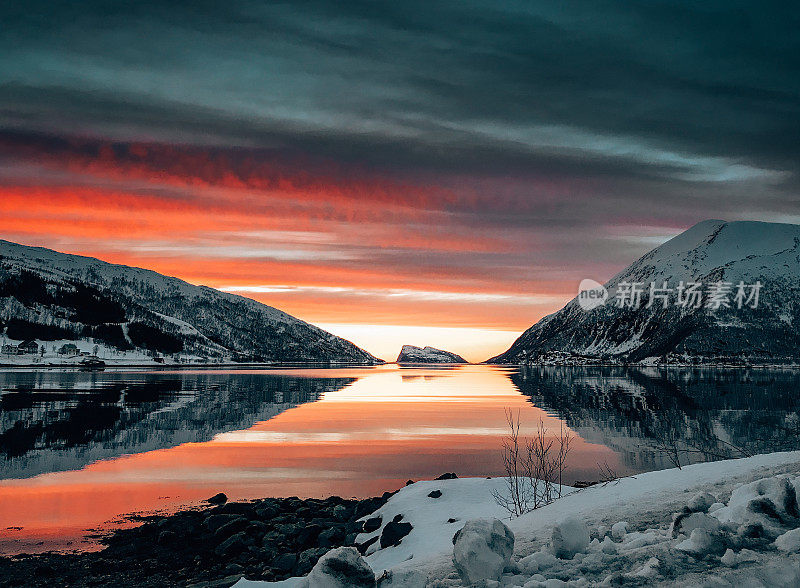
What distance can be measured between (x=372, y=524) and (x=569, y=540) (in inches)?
404

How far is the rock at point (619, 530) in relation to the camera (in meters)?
8.29

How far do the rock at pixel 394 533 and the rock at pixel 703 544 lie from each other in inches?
352

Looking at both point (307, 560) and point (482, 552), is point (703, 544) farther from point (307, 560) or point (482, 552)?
point (307, 560)

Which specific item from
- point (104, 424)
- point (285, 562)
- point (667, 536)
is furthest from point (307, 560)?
point (104, 424)

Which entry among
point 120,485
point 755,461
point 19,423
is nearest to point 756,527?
point 755,461

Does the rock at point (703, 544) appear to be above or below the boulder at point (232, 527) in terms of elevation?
above

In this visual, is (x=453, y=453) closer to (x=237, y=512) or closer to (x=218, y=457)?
(x=218, y=457)

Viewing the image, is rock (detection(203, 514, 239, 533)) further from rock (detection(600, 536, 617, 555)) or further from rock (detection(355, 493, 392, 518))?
rock (detection(600, 536, 617, 555))

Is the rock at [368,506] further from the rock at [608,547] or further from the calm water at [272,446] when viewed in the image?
the rock at [608,547]

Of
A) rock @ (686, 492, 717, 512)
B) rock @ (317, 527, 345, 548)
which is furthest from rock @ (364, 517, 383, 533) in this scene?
rock @ (686, 492, 717, 512)

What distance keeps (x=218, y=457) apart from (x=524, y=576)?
80.4 ft

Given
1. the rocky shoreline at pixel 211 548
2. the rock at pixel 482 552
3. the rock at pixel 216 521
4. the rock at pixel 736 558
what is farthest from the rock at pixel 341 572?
the rock at pixel 216 521

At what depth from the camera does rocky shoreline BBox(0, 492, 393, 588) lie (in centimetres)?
1309

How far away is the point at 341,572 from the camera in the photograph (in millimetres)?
7324
